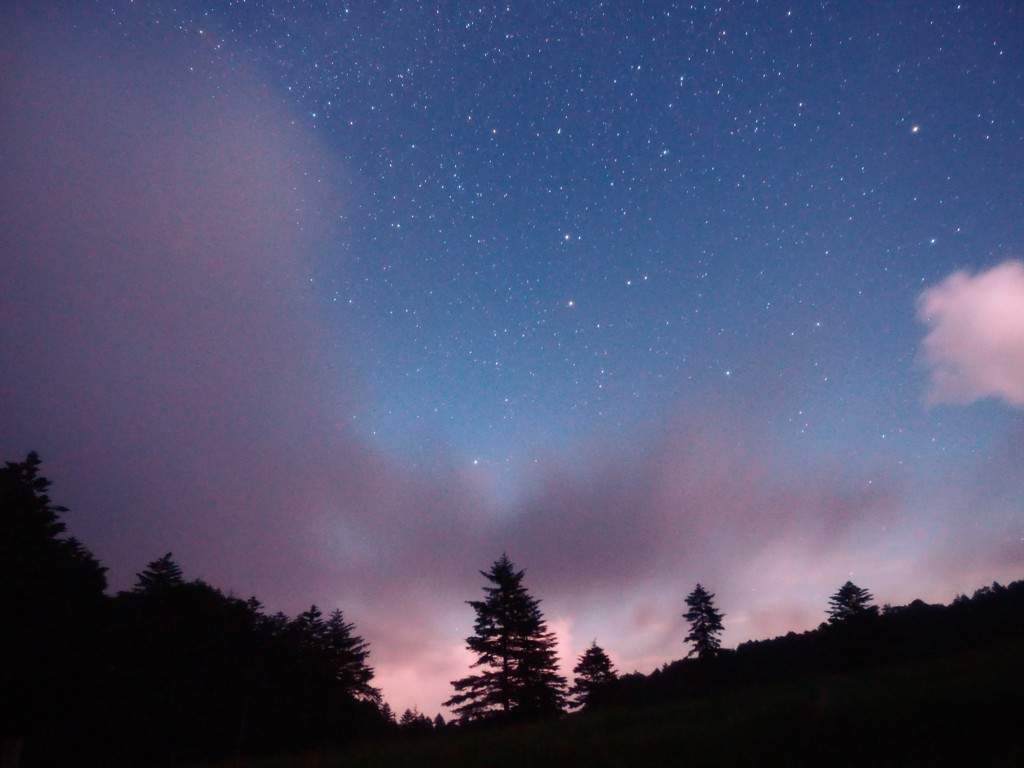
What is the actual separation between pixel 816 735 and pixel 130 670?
5030cm

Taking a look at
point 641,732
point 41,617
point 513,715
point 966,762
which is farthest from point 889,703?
point 41,617

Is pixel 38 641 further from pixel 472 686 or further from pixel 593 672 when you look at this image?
pixel 593 672

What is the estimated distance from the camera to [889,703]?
9.33m

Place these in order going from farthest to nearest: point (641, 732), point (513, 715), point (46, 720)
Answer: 1. point (513, 715)
2. point (46, 720)
3. point (641, 732)

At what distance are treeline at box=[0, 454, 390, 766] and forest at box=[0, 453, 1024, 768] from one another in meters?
0.13

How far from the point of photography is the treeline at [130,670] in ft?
104

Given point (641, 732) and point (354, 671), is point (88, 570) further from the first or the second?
point (641, 732)

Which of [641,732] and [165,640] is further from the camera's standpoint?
[165,640]

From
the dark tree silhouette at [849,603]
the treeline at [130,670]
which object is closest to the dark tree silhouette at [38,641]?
the treeline at [130,670]

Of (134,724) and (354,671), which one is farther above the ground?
(354,671)

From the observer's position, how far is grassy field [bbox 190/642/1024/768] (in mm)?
8211

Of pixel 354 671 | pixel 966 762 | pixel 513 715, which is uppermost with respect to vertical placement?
pixel 354 671

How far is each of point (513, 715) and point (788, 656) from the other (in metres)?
31.3

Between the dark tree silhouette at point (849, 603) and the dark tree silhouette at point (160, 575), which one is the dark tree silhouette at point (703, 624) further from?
the dark tree silhouette at point (160, 575)
